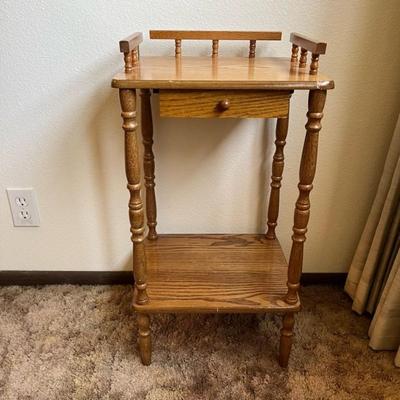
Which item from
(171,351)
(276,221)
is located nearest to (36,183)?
(171,351)

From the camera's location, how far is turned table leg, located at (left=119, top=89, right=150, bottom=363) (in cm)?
73

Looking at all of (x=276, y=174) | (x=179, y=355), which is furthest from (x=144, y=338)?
(x=276, y=174)

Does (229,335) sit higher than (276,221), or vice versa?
(276,221)

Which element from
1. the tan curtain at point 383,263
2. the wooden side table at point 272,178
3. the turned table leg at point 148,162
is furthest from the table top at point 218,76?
the tan curtain at point 383,263

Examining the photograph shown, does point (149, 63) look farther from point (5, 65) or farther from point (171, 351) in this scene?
point (171, 351)

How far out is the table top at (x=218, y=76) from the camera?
710 millimetres

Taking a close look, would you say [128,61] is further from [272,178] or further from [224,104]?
[272,178]

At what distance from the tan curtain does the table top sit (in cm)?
40

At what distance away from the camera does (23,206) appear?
1.18 meters

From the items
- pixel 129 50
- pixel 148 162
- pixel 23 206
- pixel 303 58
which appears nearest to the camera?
pixel 129 50

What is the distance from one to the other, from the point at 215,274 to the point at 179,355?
9.4 inches

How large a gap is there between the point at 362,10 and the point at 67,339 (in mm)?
1164

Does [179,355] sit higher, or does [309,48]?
[309,48]

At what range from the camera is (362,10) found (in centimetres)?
96
